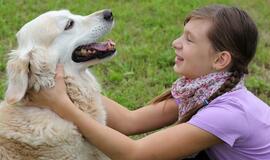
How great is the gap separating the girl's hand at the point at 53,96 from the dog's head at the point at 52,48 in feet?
0.09

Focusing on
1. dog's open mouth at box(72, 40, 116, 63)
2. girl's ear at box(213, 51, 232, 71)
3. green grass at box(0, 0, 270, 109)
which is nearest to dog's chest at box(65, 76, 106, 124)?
dog's open mouth at box(72, 40, 116, 63)

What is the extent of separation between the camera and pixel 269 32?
6246mm

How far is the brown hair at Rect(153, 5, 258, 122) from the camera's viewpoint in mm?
2707

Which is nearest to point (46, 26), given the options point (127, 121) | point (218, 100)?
point (127, 121)

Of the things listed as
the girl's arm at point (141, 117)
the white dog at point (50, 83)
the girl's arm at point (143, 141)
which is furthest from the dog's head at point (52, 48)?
the girl's arm at point (141, 117)

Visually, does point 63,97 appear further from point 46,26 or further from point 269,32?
point 269,32

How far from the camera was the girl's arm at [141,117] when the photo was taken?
3.20 m

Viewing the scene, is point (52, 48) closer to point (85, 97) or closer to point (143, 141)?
point (85, 97)

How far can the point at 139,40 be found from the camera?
19.1 ft

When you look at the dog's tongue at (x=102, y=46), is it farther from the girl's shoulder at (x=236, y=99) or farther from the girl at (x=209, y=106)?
the girl's shoulder at (x=236, y=99)

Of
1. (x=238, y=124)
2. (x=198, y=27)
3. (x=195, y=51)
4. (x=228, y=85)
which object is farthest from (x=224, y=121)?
(x=198, y=27)

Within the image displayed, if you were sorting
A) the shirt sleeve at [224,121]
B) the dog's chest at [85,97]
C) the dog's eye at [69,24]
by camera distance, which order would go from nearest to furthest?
the shirt sleeve at [224,121]
the dog's chest at [85,97]
the dog's eye at [69,24]

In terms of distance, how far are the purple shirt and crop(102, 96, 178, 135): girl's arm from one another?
0.46 meters

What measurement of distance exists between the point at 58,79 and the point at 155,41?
3046 mm
